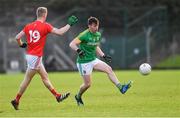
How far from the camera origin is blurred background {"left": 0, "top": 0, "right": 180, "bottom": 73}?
Answer: 47.9 meters

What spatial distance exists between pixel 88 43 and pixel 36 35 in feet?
4.42

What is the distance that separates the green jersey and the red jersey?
943 millimetres

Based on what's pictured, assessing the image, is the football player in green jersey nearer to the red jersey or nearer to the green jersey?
the green jersey

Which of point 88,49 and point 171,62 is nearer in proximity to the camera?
point 88,49

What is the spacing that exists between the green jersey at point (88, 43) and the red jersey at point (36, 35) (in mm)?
943

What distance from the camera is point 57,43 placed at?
48.1 m

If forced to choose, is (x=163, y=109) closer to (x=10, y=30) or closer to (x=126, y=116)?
(x=126, y=116)

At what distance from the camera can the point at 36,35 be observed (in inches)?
685

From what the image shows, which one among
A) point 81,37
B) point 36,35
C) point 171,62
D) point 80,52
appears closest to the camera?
point 36,35

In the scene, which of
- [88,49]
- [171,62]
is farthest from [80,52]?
[171,62]

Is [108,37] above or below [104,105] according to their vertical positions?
below

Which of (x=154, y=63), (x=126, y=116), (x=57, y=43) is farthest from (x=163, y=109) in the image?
(x=154, y=63)

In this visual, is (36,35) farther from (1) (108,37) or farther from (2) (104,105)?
(1) (108,37)

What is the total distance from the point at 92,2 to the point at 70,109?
45.3 metres
